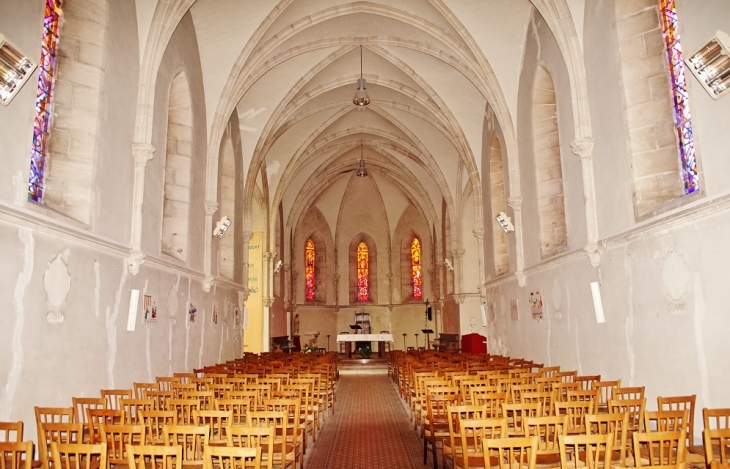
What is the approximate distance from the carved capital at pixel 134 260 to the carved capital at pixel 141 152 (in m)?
1.66

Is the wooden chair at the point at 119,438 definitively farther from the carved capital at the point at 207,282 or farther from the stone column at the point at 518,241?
the stone column at the point at 518,241

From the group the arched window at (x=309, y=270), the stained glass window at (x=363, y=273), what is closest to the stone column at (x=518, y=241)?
the stained glass window at (x=363, y=273)

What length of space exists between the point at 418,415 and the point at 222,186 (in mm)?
10737

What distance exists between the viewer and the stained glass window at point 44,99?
26.7 feet

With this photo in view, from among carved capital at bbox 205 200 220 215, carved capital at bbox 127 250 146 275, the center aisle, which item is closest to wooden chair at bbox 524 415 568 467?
the center aisle

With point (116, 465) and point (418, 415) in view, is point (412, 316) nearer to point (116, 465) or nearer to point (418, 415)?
point (418, 415)

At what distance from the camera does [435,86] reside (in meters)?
18.4

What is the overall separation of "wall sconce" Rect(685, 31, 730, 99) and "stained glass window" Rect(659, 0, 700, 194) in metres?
2.15

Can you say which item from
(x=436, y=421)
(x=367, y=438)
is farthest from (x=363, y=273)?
(x=436, y=421)

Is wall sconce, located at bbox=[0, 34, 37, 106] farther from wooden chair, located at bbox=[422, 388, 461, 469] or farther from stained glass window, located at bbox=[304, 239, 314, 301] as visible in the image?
stained glass window, located at bbox=[304, 239, 314, 301]

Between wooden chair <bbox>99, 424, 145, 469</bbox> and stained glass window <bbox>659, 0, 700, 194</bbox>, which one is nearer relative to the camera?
wooden chair <bbox>99, 424, 145, 469</bbox>

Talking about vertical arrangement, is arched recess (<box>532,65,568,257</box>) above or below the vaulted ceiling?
below

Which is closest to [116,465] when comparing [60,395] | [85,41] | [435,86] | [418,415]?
[60,395]

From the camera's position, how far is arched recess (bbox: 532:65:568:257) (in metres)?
12.8
